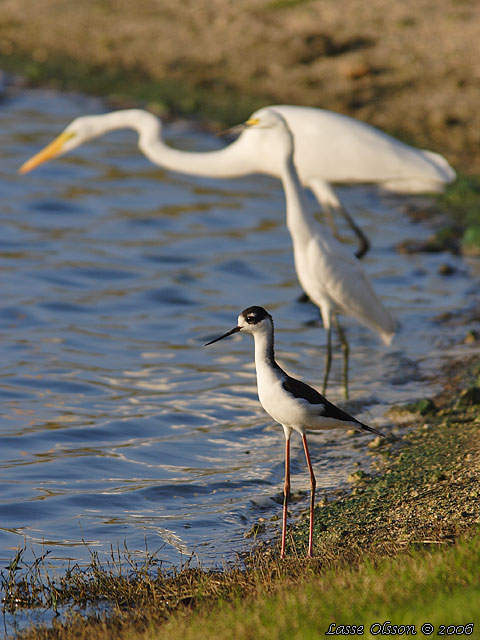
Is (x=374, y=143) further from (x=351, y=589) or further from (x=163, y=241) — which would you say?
(x=351, y=589)

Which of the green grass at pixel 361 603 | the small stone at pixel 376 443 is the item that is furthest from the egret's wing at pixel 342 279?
the green grass at pixel 361 603

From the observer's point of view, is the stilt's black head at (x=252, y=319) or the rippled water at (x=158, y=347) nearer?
the stilt's black head at (x=252, y=319)

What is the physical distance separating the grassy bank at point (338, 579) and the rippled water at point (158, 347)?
1.64 ft

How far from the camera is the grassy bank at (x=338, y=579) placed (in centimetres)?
398

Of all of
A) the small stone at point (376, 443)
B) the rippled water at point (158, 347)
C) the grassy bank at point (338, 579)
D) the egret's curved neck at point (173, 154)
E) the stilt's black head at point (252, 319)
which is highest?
the stilt's black head at point (252, 319)

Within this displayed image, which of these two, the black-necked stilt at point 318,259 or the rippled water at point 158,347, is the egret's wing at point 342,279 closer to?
the black-necked stilt at point 318,259

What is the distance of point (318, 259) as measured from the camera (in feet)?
26.6

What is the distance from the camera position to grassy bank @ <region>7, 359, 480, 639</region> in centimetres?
398

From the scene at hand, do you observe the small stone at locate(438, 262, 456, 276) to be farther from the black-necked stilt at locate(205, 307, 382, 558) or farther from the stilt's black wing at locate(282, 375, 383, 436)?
the stilt's black wing at locate(282, 375, 383, 436)

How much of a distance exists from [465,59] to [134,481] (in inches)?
444

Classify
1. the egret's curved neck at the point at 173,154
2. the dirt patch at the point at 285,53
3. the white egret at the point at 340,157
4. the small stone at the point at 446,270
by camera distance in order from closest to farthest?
1. the white egret at the point at 340,157
2. the egret's curved neck at the point at 173,154
3. the small stone at the point at 446,270
4. the dirt patch at the point at 285,53

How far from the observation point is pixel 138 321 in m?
10.0

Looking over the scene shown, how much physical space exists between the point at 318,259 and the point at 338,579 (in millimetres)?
4066

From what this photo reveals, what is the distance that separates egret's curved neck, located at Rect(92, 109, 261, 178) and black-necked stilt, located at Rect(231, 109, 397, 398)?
2473 mm
